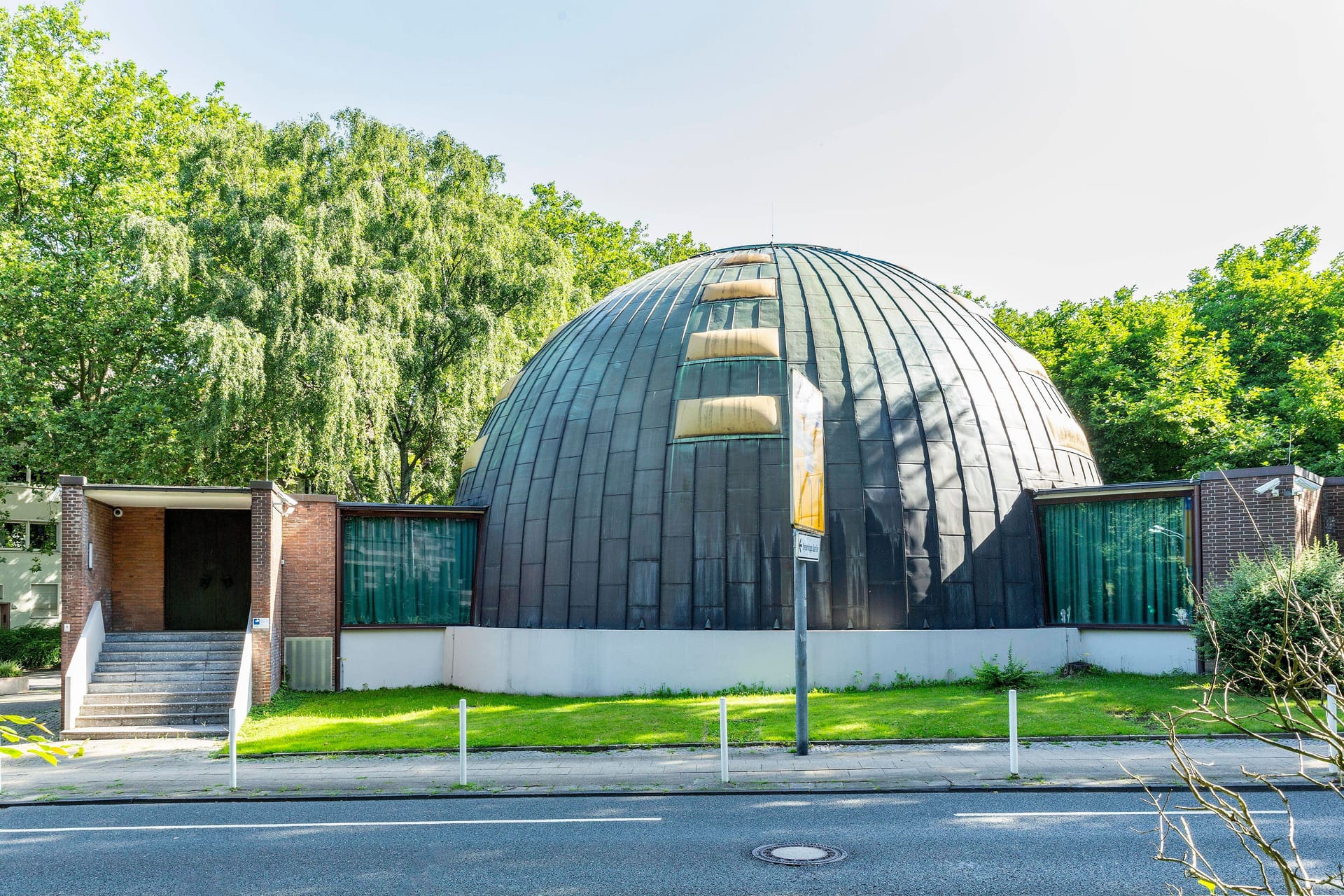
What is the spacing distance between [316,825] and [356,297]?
2113cm

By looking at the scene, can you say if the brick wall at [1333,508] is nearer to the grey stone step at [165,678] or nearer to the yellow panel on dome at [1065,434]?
the yellow panel on dome at [1065,434]

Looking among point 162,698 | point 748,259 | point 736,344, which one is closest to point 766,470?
point 736,344

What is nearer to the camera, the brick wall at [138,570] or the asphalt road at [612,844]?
the asphalt road at [612,844]

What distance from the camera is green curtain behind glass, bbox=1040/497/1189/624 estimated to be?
20.5 m

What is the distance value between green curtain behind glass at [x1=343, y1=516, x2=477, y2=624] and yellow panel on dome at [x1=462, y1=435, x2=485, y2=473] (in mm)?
2496

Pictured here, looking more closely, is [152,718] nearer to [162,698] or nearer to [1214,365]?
[162,698]

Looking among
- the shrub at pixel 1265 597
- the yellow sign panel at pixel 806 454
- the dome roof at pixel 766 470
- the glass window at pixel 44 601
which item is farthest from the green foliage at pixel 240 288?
the shrub at pixel 1265 597

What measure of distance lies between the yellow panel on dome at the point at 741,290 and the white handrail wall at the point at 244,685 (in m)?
13.3

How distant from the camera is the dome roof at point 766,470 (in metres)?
20.4

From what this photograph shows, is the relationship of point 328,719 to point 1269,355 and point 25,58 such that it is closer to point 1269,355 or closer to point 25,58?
point 25,58

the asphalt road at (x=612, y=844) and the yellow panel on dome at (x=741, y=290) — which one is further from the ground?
the yellow panel on dome at (x=741, y=290)

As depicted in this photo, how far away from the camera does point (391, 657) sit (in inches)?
899

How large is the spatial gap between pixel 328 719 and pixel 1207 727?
15785 millimetres

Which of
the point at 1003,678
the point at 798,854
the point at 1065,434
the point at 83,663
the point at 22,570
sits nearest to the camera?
the point at 798,854
